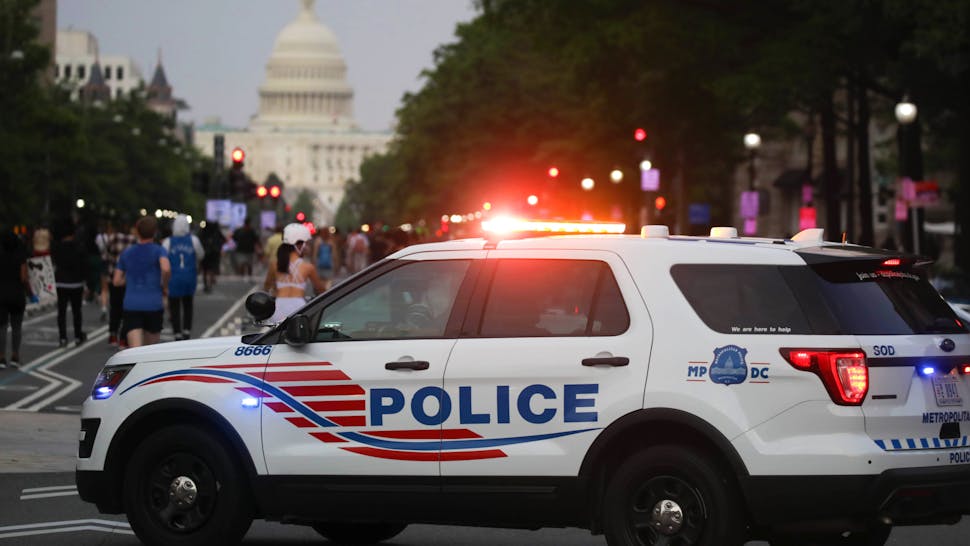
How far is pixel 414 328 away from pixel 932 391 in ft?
7.91

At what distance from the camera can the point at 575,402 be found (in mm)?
9195

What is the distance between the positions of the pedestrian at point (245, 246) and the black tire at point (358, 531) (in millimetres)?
42981

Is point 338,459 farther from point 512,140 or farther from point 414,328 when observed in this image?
point 512,140

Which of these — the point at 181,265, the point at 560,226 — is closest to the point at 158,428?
the point at 560,226

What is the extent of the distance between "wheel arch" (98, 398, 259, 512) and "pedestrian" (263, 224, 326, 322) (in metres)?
7.47

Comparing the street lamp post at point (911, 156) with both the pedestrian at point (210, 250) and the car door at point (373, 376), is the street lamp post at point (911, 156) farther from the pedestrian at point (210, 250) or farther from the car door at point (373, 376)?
the car door at point (373, 376)

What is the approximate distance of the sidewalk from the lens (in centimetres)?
1469

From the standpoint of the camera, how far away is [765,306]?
900 centimetres

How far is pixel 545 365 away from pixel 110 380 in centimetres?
242

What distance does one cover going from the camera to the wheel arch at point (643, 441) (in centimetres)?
890

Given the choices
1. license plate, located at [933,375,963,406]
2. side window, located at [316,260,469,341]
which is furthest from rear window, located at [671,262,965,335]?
side window, located at [316,260,469,341]

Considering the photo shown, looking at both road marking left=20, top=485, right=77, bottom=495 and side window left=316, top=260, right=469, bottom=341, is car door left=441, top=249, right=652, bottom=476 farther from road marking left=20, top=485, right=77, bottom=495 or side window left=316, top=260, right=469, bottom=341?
road marking left=20, top=485, right=77, bottom=495

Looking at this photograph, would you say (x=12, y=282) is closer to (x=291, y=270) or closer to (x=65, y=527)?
(x=291, y=270)

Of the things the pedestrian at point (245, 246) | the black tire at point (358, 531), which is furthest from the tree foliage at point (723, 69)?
the black tire at point (358, 531)
